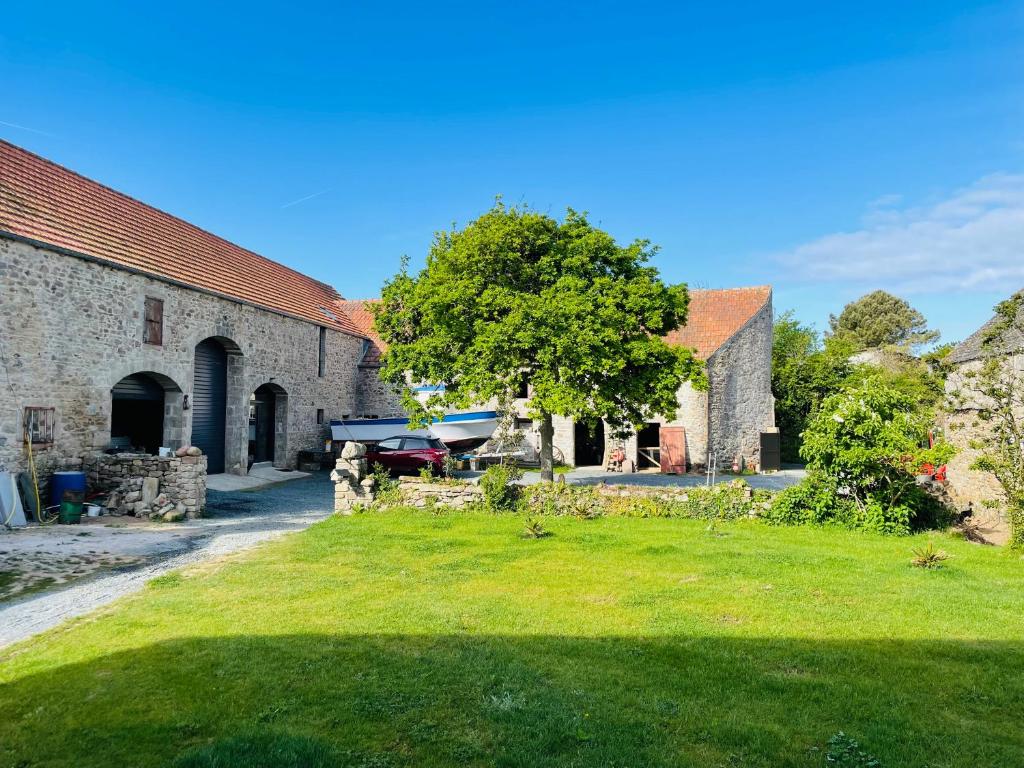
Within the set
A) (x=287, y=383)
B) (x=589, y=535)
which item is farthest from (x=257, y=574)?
(x=287, y=383)

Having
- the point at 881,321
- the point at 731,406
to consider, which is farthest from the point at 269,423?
the point at 881,321

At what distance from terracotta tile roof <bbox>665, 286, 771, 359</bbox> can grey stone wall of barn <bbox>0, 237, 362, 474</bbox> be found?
17.1m

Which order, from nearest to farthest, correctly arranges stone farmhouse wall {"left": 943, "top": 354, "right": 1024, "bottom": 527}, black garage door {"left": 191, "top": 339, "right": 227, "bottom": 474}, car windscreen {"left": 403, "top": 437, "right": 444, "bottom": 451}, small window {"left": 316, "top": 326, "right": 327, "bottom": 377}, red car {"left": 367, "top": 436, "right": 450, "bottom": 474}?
stone farmhouse wall {"left": 943, "top": 354, "right": 1024, "bottom": 527} → black garage door {"left": 191, "top": 339, "right": 227, "bottom": 474} → red car {"left": 367, "top": 436, "right": 450, "bottom": 474} → car windscreen {"left": 403, "top": 437, "right": 444, "bottom": 451} → small window {"left": 316, "top": 326, "right": 327, "bottom": 377}

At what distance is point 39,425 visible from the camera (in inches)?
534

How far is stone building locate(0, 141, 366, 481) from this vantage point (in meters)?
13.5

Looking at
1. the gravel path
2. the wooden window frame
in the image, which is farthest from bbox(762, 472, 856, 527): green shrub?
the wooden window frame

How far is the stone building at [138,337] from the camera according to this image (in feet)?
44.4

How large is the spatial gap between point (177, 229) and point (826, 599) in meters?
22.1

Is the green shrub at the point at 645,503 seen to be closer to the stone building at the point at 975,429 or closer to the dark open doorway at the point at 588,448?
the stone building at the point at 975,429

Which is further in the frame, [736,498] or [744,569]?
[736,498]

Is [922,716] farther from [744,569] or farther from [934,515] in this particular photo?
[934,515]

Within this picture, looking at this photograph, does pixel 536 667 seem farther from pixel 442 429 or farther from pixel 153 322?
pixel 442 429

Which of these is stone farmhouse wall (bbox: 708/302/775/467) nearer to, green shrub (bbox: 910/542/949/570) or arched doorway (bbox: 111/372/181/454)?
green shrub (bbox: 910/542/949/570)

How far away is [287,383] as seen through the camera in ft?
75.8
